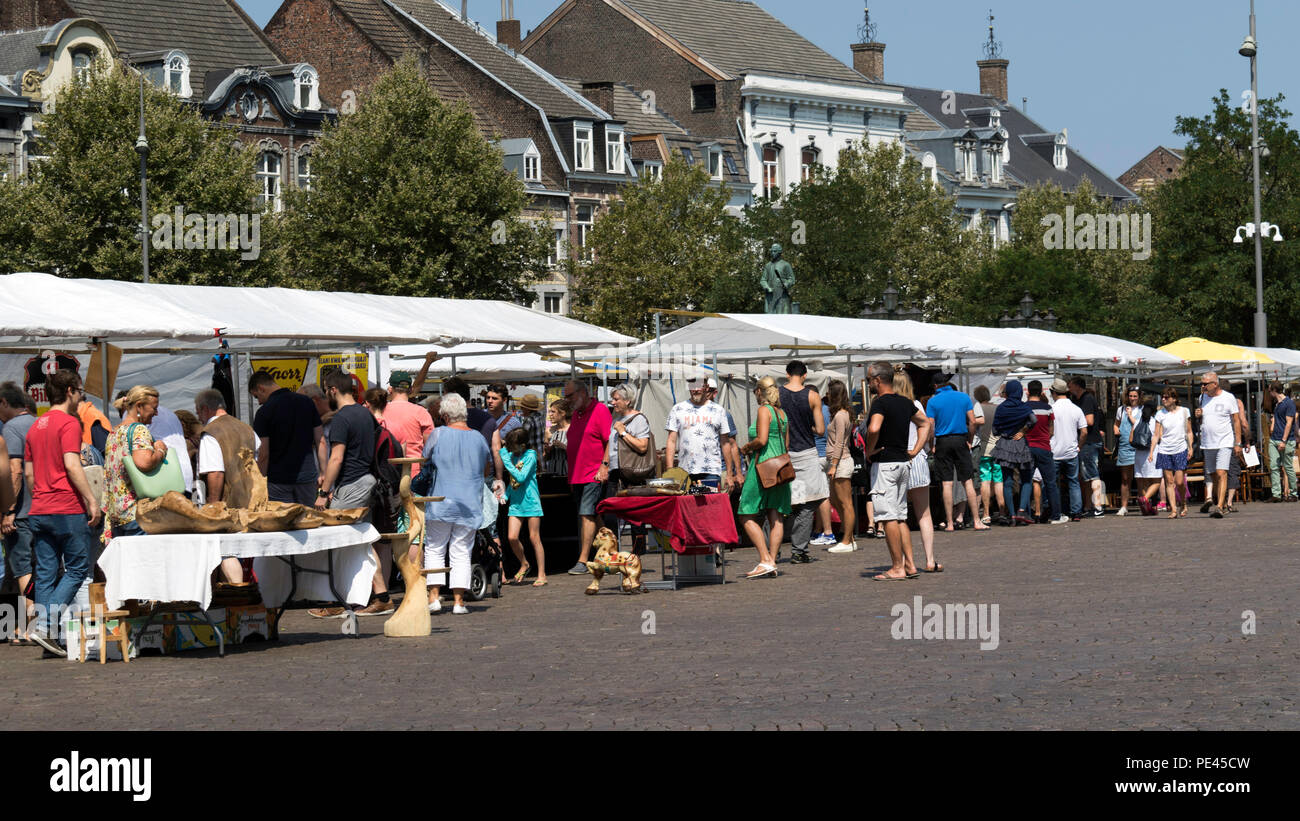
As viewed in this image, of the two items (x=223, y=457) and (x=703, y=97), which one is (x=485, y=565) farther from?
(x=703, y=97)

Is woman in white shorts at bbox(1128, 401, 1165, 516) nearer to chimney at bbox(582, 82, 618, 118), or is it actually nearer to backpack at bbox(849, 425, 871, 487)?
backpack at bbox(849, 425, 871, 487)

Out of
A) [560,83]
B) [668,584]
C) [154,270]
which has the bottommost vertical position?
[668,584]

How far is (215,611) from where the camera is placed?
1260cm

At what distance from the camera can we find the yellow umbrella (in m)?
32.0

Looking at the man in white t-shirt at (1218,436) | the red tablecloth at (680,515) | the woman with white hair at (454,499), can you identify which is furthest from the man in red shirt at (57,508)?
the man in white t-shirt at (1218,436)

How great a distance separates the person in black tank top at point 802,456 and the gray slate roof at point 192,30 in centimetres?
3982

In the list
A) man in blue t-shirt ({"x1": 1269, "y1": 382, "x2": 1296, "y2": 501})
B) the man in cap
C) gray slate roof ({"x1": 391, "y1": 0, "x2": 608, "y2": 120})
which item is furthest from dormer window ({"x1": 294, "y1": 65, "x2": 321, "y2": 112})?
the man in cap

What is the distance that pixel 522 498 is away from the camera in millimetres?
17531

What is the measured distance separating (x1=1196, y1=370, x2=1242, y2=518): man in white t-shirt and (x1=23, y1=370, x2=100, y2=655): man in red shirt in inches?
638

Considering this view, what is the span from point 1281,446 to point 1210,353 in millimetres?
3450

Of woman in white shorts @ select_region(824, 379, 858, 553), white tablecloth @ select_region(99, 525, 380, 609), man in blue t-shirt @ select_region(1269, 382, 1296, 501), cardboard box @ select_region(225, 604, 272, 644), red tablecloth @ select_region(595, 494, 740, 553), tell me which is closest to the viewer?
white tablecloth @ select_region(99, 525, 380, 609)
